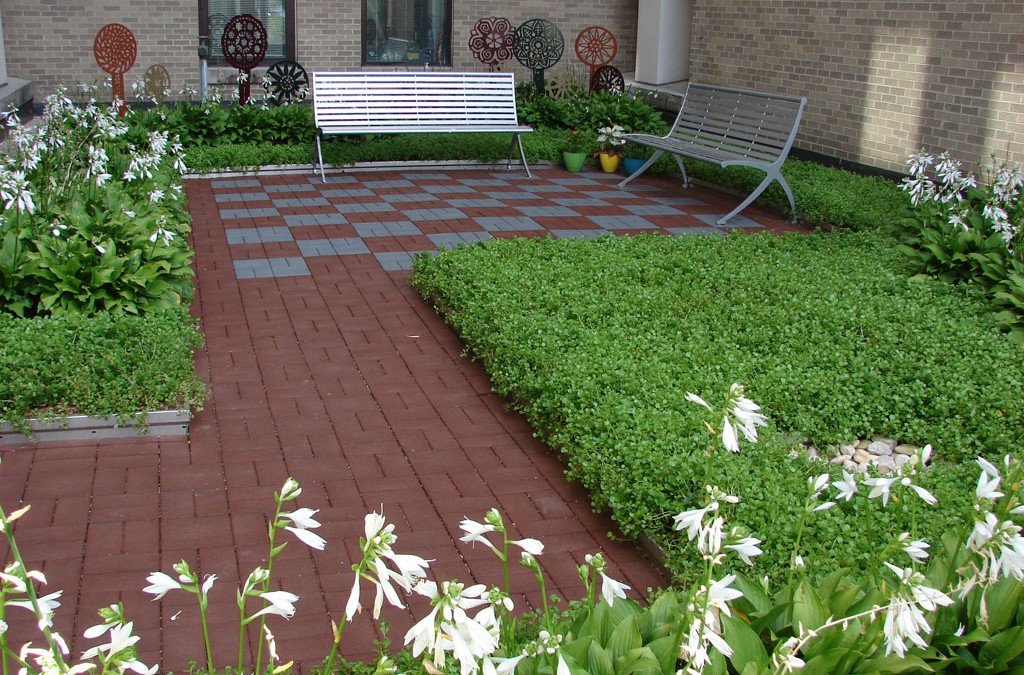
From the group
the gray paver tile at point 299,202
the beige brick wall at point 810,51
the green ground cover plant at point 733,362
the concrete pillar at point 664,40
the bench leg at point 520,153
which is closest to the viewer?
the green ground cover plant at point 733,362

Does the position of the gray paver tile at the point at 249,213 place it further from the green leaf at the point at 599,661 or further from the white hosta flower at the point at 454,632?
the white hosta flower at the point at 454,632

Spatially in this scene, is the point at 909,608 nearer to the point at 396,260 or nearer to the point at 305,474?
the point at 305,474

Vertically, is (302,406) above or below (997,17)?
below

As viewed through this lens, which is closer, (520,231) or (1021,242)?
(1021,242)

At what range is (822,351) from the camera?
478 centimetres

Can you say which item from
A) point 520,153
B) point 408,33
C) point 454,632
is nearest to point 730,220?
point 520,153

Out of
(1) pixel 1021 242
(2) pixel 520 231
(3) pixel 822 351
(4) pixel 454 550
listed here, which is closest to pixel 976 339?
(3) pixel 822 351

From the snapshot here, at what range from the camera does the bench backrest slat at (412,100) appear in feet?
34.4

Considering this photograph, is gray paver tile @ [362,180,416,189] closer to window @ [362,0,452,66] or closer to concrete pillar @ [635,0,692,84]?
concrete pillar @ [635,0,692,84]

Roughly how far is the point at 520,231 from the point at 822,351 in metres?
3.52

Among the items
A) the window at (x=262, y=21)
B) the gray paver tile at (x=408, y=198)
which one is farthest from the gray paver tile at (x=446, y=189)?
the window at (x=262, y=21)

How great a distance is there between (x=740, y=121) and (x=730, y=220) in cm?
129

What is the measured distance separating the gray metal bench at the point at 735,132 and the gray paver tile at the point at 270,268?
11.4 feet

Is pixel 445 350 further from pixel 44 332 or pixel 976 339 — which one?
pixel 976 339
